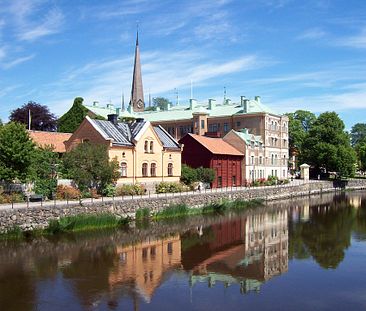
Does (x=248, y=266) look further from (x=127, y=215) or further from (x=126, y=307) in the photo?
(x=127, y=215)

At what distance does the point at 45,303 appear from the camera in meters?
17.4

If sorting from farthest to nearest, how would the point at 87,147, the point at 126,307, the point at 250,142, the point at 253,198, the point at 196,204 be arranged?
the point at 250,142 < the point at 253,198 < the point at 196,204 < the point at 87,147 < the point at 126,307

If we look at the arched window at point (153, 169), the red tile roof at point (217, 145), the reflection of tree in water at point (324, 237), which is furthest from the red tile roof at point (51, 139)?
the reflection of tree in water at point (324, 237)

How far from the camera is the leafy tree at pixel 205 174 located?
56.1m

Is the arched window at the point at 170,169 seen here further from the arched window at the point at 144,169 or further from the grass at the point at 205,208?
the grass at the point at 205,208

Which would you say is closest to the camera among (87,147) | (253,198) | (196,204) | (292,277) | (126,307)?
(126,307)

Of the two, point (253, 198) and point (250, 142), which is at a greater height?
point (250, 142)

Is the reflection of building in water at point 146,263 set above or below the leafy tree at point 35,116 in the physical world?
below

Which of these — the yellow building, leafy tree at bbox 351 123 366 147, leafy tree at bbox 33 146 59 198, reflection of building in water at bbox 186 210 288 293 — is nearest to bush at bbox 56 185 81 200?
leafy tree at bbox 33 146 59 198

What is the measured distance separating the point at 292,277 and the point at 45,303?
36.4 ft

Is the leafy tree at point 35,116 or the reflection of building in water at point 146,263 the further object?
the leafy tree at point 35,116

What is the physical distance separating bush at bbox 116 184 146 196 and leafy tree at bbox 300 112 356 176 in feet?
149

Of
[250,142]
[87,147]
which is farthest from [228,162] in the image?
[87,147]

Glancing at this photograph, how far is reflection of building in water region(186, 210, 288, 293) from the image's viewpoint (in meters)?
21.8
